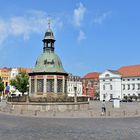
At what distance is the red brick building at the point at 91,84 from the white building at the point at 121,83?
12.0 metres

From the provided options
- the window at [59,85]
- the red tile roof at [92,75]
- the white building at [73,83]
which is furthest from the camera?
the white building at [73,83]

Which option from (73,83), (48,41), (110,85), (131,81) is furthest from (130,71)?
(48,41)

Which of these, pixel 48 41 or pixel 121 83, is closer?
pixel 48 41

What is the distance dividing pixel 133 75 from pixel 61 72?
62.7 m

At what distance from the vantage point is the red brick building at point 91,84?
12094cm

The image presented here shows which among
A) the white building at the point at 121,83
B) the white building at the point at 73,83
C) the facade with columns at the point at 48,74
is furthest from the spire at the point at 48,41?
the white building at the point at 73,83

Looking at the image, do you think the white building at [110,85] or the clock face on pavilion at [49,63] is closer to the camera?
the clock face on pavilion at [49,63]

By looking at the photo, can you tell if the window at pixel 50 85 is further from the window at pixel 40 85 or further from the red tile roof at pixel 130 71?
the red tile roof at pixel 130 71

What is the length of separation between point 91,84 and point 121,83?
2041 centimetres

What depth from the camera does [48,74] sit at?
42.8 meters

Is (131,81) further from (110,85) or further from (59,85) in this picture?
(59,85)

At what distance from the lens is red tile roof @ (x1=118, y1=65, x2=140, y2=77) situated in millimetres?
102500

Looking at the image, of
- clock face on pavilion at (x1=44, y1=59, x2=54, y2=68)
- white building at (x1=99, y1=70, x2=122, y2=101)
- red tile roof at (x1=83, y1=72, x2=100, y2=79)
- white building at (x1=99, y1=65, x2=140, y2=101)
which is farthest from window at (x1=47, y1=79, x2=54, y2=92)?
red tile roof at (x1=83, y1=72, x2=100, y2=79)

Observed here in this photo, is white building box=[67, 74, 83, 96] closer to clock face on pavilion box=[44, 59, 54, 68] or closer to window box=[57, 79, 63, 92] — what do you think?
clock face on pavilion box=[44, 59, 54, 68]
